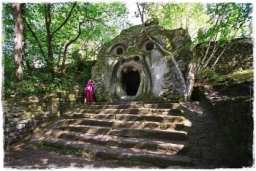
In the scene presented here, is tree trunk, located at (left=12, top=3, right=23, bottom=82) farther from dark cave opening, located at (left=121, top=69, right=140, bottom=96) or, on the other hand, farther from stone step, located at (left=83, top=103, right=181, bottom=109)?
dark cave opening, located at (left=121, top=69, right=140, bottom=96)

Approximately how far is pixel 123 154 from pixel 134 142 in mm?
532

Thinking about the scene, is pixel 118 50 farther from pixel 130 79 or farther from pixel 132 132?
pixel 132 132

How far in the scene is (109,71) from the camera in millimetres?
9320

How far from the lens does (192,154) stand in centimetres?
368

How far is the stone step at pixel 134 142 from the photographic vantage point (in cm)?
388

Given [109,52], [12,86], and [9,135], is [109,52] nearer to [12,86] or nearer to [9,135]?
[12,86]

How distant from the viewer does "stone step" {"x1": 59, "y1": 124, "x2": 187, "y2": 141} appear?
4324mm

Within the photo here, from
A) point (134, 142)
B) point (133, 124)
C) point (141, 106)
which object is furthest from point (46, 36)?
point (134, 142)

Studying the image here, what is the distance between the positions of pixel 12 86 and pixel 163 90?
5.78 meters

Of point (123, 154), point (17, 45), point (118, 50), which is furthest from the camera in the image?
point (118, 50)

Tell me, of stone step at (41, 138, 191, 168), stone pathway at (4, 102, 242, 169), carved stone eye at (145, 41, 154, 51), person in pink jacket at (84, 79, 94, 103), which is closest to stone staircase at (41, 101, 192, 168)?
stone step at (41, 138, 191, 168)

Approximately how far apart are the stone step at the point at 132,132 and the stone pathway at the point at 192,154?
327 mm

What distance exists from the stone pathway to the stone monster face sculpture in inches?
96.4

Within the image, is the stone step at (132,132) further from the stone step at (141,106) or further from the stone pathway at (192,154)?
the stone step at (141,106)
